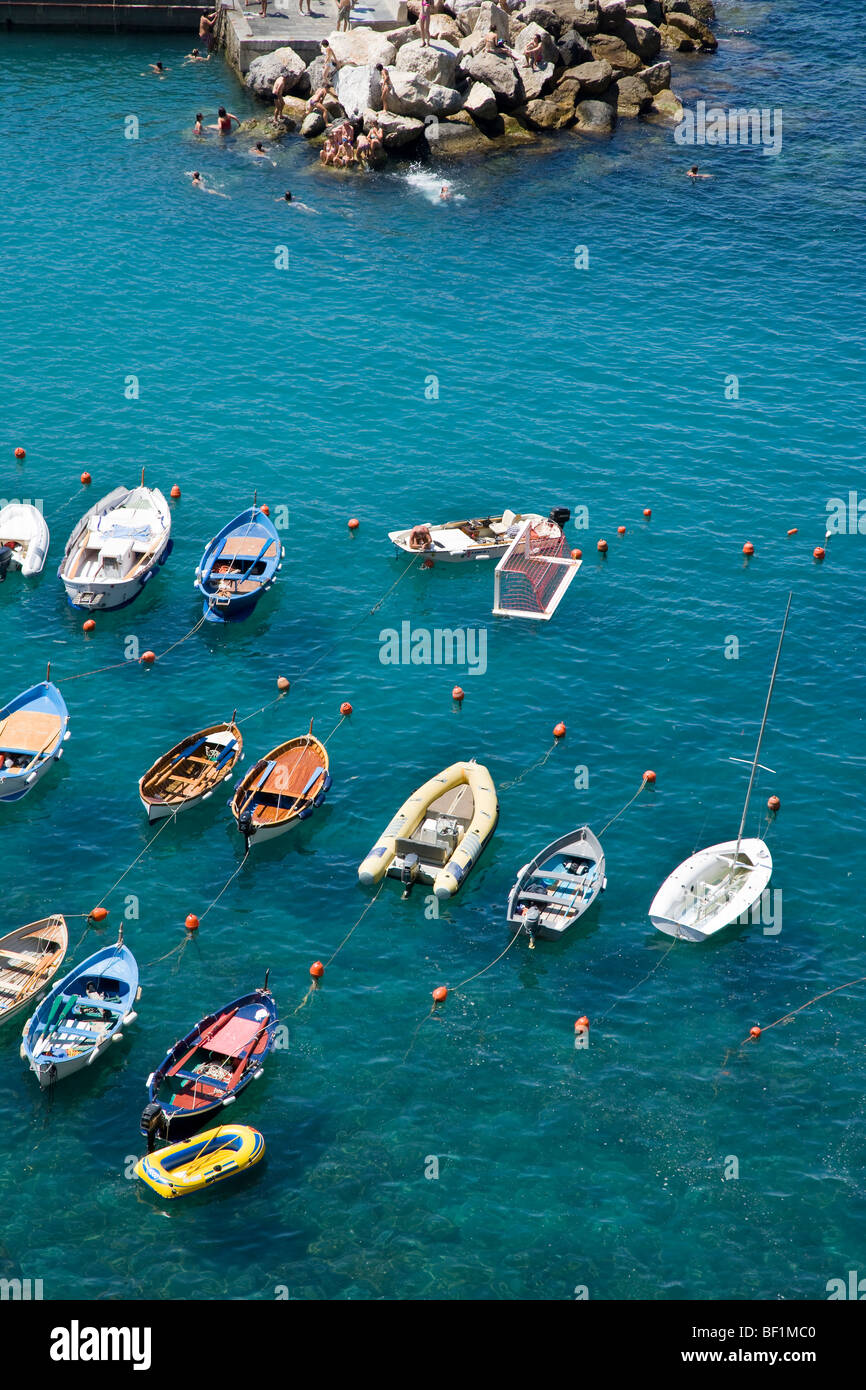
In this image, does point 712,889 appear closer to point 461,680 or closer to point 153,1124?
point 461,680

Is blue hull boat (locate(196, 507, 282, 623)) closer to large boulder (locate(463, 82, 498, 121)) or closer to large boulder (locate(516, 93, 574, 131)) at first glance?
large boulder (locate(463, 82, 498, 121))

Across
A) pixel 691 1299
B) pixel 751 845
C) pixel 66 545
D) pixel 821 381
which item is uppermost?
pixel 821 381

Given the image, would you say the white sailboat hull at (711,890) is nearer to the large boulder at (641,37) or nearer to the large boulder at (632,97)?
the large boulder at (632,97)

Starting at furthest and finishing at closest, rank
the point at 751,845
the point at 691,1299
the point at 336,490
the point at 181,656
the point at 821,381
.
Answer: the point at 821,381 < the point at 336,490 < the point at 181,656 < the point at 751,845 < the point at 691,1299

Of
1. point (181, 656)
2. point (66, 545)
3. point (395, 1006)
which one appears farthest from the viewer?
point (66, 545)

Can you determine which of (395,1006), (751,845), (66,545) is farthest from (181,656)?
(751,845)

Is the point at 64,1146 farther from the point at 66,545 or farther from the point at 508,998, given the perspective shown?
the point at 66,545

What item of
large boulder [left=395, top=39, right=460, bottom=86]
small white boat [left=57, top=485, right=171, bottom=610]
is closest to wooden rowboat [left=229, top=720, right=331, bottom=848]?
small white boat [left=57, top=485, right=171, bottom=610]
